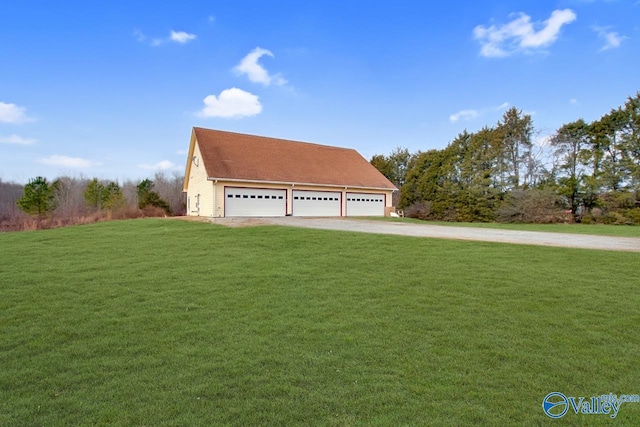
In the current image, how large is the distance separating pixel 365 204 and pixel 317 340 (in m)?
23.6

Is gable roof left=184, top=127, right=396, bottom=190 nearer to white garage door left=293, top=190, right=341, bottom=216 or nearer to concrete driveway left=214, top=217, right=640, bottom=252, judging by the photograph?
white garage door left=293, top=190, right=341, bottom=216

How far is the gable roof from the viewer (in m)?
22.0

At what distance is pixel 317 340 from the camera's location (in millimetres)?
3816

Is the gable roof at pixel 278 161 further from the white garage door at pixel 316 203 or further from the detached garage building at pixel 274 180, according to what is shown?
the white garage door at pixel 316 203

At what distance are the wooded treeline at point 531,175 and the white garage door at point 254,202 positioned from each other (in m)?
15.7

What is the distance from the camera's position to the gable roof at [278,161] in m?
22.0

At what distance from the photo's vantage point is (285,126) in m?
29.9

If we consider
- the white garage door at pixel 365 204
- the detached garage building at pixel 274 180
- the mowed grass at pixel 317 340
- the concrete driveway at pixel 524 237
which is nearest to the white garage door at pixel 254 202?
the detached garage building at pixel 274 180

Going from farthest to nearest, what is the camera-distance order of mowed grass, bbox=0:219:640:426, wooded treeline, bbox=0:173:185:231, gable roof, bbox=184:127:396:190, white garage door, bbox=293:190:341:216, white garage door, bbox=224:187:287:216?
wooded treeline, bbox=0:173:185:231, white garage door, bbox=293:190:341:216, gable roof, bbox=184:127:396:190, white garage door, bbox=224:187:287:216, mowed grass, bbox=0:219:640:426

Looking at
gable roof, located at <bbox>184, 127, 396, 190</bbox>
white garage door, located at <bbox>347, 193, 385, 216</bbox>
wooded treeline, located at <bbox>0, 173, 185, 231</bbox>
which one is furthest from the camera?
white garage door, located at <bbox>347, 193, 385, 216</bbox>

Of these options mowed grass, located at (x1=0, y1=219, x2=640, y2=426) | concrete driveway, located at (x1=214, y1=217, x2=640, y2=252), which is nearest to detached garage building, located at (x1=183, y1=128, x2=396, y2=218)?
concrete driveway, located at (x1=214, y1=217, x2=640, y2=252)

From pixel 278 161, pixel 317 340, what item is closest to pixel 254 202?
pixel 278 161

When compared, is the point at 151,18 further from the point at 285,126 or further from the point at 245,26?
the point at 285,126

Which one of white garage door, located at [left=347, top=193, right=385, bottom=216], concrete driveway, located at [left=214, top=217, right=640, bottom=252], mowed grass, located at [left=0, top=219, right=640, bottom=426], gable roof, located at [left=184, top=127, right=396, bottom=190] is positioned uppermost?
gable roof, located at [left=184, top=127, right=396, bottom=190]
